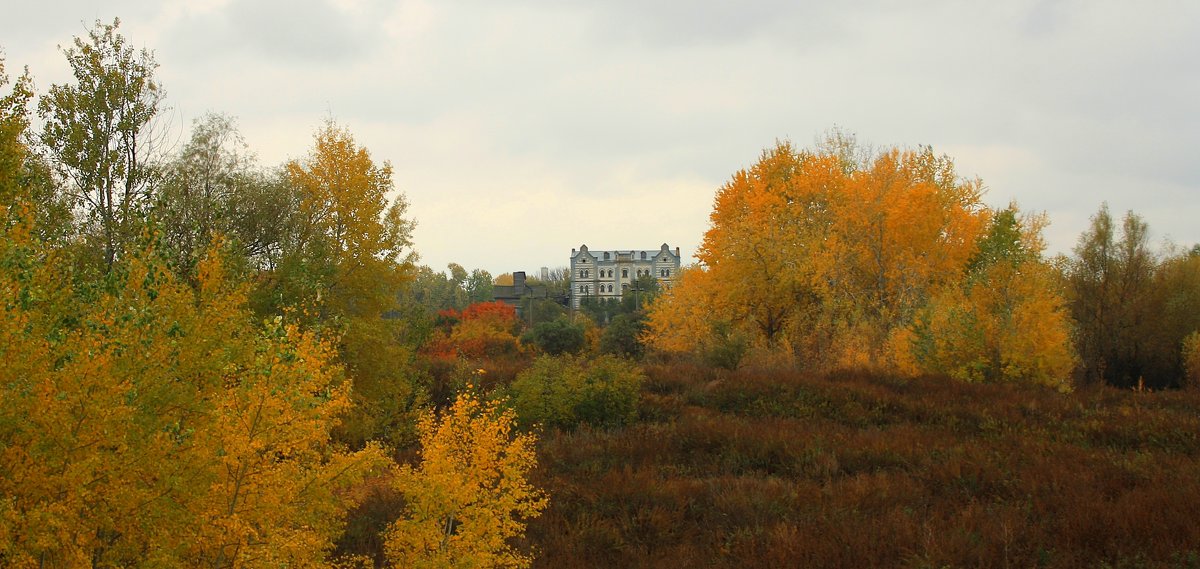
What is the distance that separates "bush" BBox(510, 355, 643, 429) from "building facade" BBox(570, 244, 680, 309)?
294ft

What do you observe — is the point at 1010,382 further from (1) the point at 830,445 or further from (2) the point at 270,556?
(2) the point at 270,556

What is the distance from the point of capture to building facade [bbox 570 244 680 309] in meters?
111

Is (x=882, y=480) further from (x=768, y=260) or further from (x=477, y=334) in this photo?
(x=477, y=334)

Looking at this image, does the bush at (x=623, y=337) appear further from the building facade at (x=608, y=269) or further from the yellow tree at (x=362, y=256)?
the building facade at (x=608, y=269)

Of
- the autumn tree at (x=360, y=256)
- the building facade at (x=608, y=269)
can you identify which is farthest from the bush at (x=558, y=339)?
the building facade at (x=608, y=269)

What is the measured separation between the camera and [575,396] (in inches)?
743

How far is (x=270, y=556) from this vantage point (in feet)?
23.0

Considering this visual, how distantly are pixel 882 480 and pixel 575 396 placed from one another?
26.6 feet

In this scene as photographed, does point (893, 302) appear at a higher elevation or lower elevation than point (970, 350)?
higher

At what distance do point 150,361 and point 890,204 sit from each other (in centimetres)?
2522

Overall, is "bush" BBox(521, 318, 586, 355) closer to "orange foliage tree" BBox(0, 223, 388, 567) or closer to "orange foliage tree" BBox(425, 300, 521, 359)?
"orange foliage tree" BBox(425, 300, 521, 359)

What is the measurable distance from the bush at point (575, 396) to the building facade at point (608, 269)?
89748 millimetres

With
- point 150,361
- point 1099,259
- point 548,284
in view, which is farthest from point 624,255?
point 150,361

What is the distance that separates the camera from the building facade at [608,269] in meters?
111
